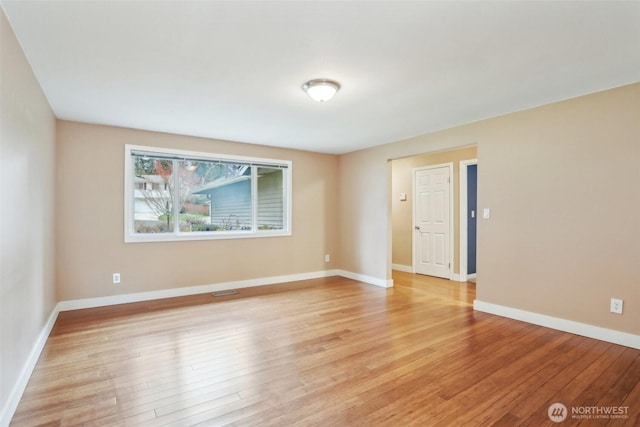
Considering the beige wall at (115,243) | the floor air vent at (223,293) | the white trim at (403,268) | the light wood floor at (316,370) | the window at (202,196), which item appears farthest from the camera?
the white trim at (403,268)

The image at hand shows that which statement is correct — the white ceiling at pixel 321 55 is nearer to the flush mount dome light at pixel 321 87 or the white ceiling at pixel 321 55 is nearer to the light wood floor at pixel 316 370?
the flush mount dome light at pixel 321 87

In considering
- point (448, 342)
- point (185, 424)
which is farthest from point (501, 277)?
point (185, 424)

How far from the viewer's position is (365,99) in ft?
10.3

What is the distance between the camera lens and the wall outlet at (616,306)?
9.34ft

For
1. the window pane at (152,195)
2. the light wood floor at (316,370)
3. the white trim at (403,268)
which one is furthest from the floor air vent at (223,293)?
the white trim at (403,268)

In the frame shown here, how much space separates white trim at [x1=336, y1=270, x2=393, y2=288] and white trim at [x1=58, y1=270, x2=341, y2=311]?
0.43 m

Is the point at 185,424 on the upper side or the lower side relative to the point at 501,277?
lower

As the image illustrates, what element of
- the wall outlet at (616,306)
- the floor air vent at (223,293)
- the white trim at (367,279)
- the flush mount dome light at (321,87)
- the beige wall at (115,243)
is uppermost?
the flush mount dome light at (321,87)

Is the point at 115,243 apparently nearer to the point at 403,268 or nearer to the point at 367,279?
the point at 367,279

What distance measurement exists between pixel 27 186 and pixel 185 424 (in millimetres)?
2034

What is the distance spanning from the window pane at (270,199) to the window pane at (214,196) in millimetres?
207

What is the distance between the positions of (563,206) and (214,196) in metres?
4.36

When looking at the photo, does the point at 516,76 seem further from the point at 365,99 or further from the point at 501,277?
the point at 501,277

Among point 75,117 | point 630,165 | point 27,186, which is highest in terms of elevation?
point 75,117
